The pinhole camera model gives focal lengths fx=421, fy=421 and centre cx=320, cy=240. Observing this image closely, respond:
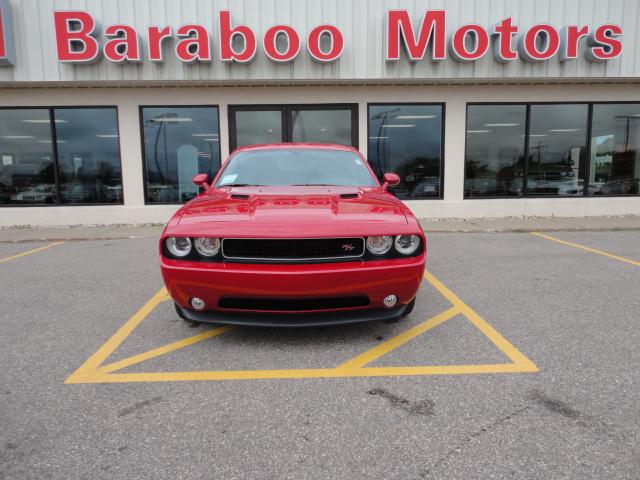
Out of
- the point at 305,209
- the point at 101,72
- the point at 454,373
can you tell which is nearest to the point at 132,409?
the point at 305,209

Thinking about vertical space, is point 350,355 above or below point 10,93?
below

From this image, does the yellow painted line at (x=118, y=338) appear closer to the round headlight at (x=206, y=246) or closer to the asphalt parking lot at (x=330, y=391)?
the asphalt parking lot at (x=330, y=391)

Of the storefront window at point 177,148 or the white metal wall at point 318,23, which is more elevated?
the white metal wall at point 318,23

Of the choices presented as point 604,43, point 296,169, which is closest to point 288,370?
point 296,169

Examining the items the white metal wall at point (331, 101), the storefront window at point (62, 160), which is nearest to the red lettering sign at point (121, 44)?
the white metal wall at point (331, 101)

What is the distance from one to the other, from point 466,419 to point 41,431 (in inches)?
84.1

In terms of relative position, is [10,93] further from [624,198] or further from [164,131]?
[624,198]

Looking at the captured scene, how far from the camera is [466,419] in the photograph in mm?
2164

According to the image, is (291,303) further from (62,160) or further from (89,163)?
(62,160)

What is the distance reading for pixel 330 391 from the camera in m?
2.46

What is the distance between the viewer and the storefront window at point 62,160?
33.5 ft

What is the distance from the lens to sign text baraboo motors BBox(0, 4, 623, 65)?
8.84m

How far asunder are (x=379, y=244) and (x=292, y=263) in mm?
632

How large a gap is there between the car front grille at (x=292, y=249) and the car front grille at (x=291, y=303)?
0.28 m
